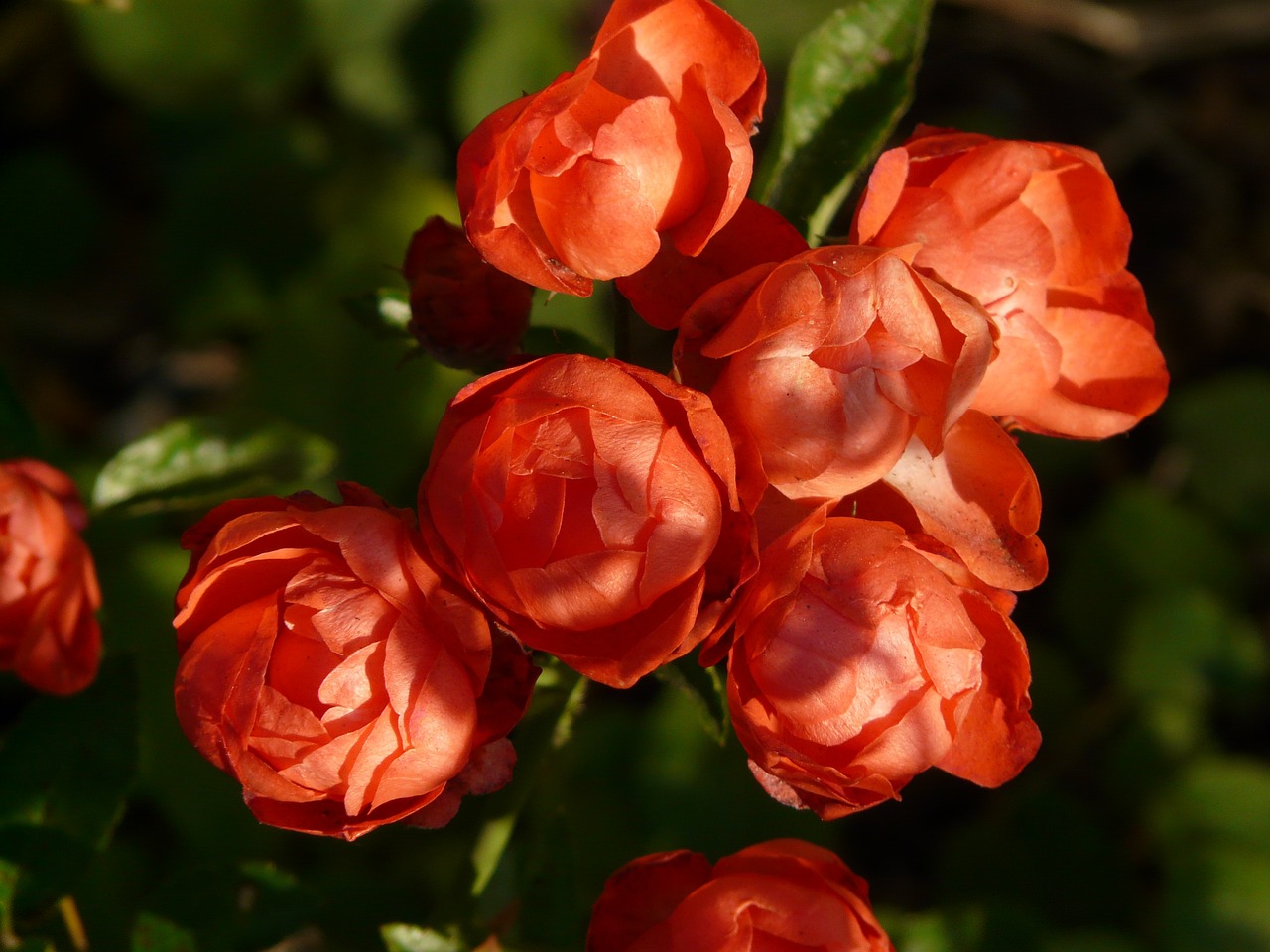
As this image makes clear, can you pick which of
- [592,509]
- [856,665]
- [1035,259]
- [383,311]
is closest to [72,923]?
[383,311]

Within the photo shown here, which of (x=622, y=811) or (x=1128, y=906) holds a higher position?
(x=622, y=811)

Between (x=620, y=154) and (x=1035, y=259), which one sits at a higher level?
(x=620, y=154)

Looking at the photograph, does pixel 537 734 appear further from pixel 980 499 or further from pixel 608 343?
pixel 608 343

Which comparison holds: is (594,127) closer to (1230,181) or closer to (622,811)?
(622,811)

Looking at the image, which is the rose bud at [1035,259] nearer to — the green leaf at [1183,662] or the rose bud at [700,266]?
the rose bud at [700,266]

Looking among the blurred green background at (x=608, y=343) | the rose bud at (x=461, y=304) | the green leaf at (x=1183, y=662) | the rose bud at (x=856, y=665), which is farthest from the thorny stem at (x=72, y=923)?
the green leaf at (x=1183, y=662)

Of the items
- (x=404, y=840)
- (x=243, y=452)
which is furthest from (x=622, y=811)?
(x=243, y=452)

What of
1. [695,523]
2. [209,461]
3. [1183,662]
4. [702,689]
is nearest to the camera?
[695,523]
